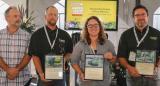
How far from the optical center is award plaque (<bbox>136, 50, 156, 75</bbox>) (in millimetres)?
3846

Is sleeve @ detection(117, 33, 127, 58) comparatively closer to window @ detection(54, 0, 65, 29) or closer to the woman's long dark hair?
the woman's long dark hair

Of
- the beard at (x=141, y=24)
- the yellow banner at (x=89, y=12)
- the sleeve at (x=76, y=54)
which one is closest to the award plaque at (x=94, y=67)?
the sleeve at (x=76, y=54)

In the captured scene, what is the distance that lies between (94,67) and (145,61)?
667mm

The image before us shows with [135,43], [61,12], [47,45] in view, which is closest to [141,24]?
[135,43]

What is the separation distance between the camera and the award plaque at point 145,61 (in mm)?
3846

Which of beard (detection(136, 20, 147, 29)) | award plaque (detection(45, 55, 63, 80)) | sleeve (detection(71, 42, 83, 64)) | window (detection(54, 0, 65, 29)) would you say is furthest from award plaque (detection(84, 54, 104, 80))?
window (detection(54, 0, 65, 29))

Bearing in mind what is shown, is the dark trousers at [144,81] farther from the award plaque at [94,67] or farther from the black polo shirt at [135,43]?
the award plaque at [94,67]

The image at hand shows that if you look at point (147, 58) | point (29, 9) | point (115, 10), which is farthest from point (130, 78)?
point (29, 9)

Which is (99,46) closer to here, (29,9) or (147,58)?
(147,58)

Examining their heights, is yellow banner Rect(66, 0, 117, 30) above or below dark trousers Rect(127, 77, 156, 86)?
above

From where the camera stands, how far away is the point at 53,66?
3900 mm

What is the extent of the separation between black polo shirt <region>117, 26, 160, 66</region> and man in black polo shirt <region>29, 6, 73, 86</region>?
30.5 inches

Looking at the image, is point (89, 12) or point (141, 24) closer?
point (141, 24)

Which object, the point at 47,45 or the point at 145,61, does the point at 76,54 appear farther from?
the point at 145,61
